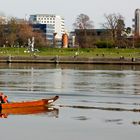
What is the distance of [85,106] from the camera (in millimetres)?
44344

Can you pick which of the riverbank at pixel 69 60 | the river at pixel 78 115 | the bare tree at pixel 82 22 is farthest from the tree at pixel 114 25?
the river at pixel 78 115

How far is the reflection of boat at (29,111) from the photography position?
1545 inches

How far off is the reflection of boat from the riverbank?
73.7 m

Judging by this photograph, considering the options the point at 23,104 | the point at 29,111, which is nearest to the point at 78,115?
the point at 29,111

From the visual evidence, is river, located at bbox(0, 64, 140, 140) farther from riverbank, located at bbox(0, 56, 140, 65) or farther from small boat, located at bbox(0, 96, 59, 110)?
→ riverbank, located at bbox(0, 56, 140, 65)

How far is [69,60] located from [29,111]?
253ft

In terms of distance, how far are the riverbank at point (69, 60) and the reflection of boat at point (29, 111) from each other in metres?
73.7

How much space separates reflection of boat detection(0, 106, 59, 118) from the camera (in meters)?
39.2

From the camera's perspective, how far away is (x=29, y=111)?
4009 cm

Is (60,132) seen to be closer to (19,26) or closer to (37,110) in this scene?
(37,110)

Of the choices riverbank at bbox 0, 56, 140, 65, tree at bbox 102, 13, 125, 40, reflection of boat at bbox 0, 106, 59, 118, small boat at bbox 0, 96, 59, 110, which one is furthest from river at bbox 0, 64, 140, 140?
tree at bbox 102, 13, 125, 40

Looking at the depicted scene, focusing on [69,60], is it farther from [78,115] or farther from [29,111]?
[78,115]

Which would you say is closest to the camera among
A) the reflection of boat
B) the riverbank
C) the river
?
the river

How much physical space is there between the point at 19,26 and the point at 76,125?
144 m
